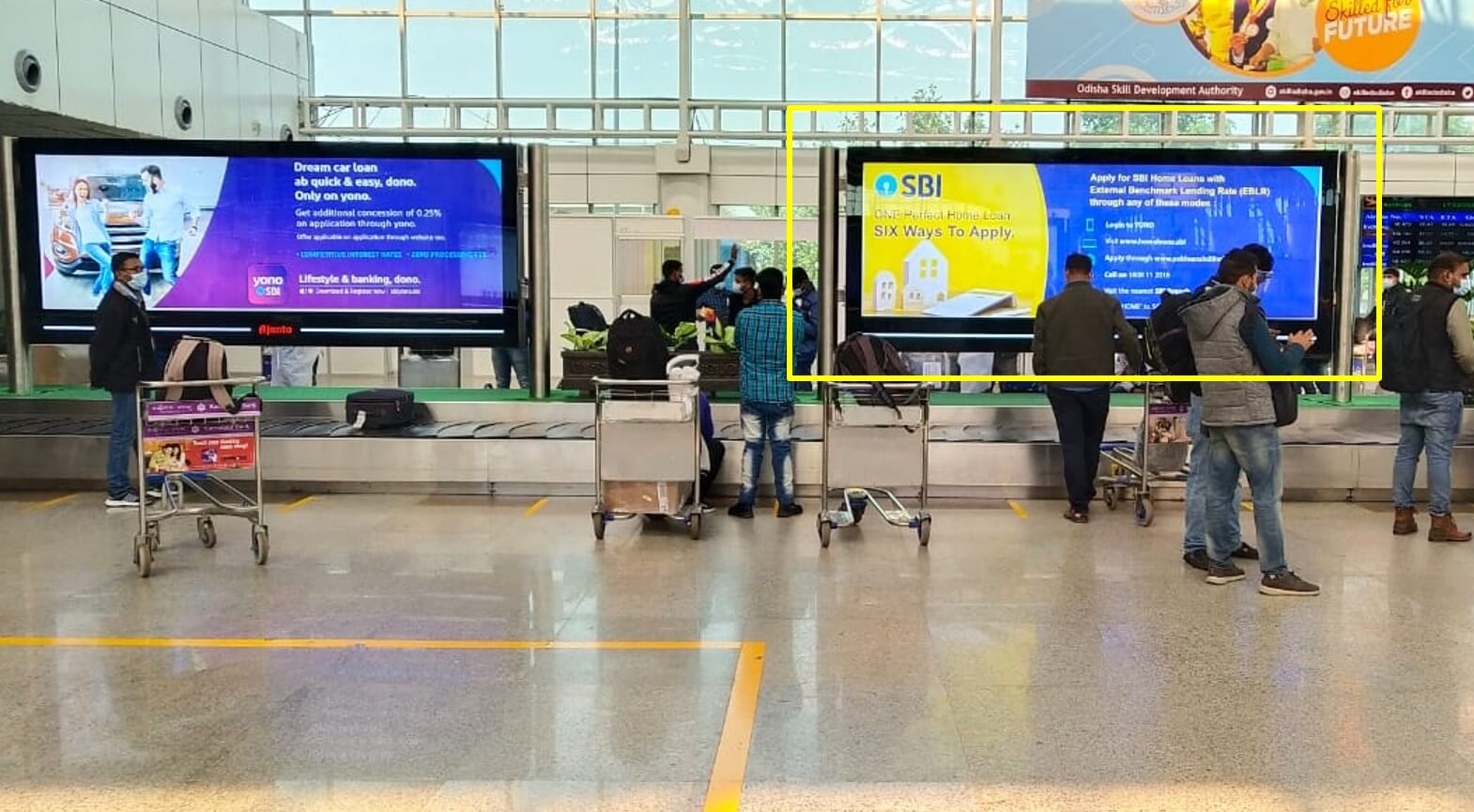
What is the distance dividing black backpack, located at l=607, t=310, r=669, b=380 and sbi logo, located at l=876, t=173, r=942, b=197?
8.48 feet

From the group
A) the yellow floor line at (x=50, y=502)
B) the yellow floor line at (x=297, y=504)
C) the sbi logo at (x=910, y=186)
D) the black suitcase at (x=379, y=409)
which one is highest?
the sbi logo at (x=910, y=186)

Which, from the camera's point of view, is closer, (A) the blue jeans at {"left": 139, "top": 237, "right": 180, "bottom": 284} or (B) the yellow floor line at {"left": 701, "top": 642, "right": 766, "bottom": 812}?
(B) the yellow floor line at {"left": 701, "top": 642, "right": 766, "bottom": 812}

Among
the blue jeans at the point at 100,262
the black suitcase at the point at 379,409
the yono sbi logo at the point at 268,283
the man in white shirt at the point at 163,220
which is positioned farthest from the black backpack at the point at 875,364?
the blue jeans at the point at 100,262

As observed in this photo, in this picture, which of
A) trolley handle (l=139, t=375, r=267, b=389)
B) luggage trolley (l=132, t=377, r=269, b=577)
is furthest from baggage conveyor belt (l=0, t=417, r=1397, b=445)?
trolley handle (l=139, t=375, r=267, b=389)

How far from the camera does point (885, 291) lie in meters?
9.37

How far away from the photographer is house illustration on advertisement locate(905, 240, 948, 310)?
934 cm

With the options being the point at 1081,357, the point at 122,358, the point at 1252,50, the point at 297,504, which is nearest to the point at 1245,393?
the point at 1081,357

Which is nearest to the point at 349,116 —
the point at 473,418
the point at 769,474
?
the point at 473,418

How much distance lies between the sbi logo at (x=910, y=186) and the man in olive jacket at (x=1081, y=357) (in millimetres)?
1601

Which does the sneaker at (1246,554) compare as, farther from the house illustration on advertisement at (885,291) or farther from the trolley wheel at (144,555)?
the trolley wheel at (144,555)

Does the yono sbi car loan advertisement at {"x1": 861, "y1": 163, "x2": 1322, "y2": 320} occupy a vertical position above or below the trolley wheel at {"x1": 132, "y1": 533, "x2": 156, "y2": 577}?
above

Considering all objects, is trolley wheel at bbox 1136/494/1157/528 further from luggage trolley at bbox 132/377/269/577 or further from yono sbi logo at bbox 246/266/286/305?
yono sbi logo at bbox 246/266/286/305

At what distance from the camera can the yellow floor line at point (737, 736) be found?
353cm

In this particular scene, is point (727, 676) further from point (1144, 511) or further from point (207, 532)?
point (1144, 511)
